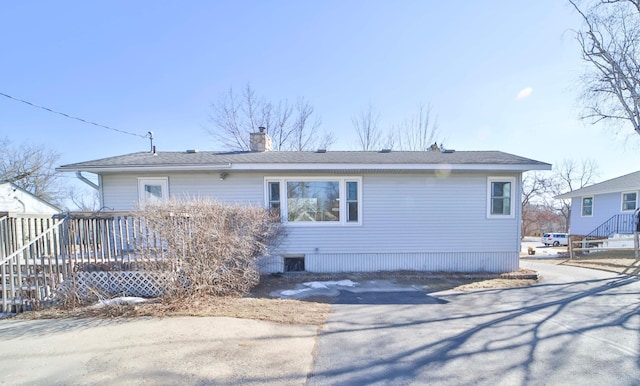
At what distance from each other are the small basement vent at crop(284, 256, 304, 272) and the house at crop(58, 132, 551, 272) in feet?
0.49

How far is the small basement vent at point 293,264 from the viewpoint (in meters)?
7.80

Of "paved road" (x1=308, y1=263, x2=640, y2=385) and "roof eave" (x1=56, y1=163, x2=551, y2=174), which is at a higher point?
"roof eave" (x1=56, y1=163, x2=551, y2=174)

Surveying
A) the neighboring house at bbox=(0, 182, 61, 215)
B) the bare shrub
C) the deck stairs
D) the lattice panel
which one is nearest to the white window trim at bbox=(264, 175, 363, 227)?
the bare shrub

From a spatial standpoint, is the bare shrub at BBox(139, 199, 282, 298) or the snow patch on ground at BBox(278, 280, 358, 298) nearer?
the bare shrub at BBox(139, 199, 282, 298)

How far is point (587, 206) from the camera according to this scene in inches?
733

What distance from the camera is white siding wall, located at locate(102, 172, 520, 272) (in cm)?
758

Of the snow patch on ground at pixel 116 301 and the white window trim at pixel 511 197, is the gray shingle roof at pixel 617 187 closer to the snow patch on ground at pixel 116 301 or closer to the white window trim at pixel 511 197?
the white window trim at pixel 511 197

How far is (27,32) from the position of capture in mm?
8031

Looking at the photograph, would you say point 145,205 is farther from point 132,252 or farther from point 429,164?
point 429,164

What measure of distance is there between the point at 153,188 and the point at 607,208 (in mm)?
25316

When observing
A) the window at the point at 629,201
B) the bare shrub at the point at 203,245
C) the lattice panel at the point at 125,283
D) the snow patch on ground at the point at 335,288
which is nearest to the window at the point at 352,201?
the snow patch on ground at the point at 335,288

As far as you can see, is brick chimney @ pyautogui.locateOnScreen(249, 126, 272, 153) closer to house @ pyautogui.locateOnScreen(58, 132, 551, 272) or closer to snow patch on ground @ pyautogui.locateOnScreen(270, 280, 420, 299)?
house @ pyautogui.locateOnScreen(58, 132, 551, 272)

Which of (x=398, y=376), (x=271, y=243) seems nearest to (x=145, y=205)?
(x=271, y=243)

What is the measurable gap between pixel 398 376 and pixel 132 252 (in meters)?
5.40
